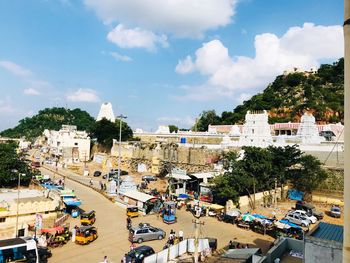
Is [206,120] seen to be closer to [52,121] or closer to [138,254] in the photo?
[138,254]

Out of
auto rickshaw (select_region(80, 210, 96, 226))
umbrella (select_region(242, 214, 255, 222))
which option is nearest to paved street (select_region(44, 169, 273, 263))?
auto rickshaw (select_region(80, 210, 96, 226))

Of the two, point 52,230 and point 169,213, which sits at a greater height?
point 169,213

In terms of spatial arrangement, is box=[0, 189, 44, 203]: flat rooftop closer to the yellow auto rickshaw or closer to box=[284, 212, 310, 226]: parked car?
the yellow auto rickshaw

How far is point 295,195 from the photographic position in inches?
1254

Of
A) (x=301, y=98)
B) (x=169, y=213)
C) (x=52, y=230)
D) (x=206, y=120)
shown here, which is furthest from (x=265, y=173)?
(x=206, y=120)

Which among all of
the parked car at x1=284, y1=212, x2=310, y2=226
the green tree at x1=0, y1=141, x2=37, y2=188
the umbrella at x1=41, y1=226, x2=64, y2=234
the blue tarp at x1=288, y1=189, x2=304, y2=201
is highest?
the green tree at x1=0, y1=141, x2=37, y2=188

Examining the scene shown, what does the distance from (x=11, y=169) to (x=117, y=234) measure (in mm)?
18149

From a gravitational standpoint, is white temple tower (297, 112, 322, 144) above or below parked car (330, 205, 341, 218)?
above

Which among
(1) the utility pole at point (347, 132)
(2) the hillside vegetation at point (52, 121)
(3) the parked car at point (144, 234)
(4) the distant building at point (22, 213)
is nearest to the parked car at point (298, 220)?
(3) the parked car at point (144, 234)

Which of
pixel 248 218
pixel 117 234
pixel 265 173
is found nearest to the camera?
pixel 117 234

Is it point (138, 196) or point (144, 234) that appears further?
point (138, 196)

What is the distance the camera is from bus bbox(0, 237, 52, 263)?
15.7 meters

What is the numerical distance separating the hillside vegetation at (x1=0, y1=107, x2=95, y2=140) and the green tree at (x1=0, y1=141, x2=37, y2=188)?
113620 millimetres

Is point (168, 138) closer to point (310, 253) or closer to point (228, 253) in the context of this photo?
point (228, 253)
